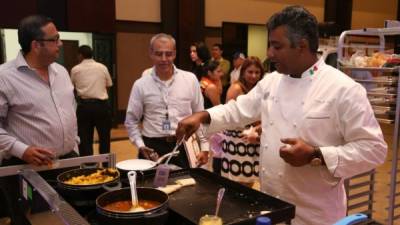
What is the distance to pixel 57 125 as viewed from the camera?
2.07 m

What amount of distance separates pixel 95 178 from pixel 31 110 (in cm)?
80

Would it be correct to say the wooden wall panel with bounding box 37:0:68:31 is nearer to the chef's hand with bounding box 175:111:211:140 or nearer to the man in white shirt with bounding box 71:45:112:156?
the man in white shirt with bounding box 71:45:112:156

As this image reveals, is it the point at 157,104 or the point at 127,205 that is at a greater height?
the point at 157,104

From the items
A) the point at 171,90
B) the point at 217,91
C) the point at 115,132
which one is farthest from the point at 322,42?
the point at 171,90

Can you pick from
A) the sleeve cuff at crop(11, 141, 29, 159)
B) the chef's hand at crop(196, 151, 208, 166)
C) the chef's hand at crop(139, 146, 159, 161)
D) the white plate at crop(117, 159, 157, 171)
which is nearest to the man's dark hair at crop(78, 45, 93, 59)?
the chef's hand at crop(139, 146, 159, 161)

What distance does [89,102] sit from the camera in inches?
191

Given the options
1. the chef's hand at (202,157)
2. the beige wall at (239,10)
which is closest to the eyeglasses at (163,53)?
the chef's hand at (202,157)

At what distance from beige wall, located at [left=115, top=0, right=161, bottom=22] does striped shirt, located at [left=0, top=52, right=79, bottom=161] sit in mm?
5243

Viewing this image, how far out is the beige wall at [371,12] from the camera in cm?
1048

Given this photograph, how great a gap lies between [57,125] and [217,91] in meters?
2.22

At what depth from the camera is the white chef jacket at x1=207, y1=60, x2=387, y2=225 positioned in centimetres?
138

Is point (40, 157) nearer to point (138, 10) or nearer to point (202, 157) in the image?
point (202, 157)

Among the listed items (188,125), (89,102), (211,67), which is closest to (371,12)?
(211,67)

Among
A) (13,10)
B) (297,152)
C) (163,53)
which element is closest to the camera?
(297,152)
